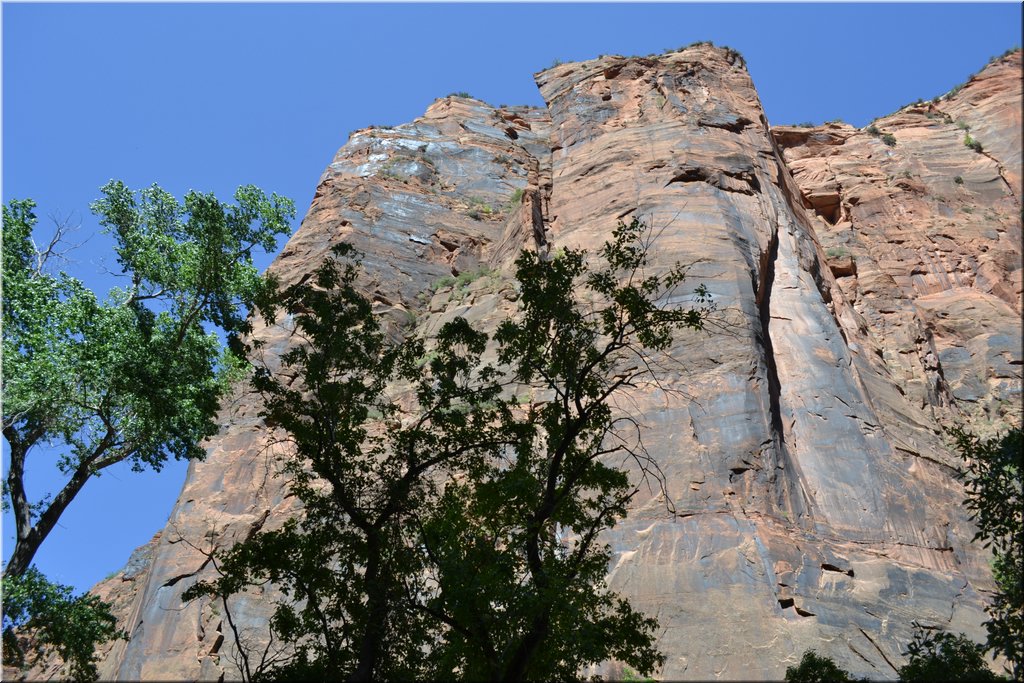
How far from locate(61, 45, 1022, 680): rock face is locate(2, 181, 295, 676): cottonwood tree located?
→ 11.6 feet

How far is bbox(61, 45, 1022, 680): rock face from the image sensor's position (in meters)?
21.0

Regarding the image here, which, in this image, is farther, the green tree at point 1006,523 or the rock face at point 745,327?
the rock face at point 745,327

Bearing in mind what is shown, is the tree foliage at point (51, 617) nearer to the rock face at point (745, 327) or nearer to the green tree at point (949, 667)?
the rock face at point (745, 327)

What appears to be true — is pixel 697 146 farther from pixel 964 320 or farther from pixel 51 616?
pixel 51 616

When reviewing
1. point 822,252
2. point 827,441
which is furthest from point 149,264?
point 822,252

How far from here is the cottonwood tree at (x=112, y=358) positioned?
19422mm

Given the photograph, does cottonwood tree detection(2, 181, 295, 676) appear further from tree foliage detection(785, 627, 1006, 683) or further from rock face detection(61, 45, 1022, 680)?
tree foliage detection(785, 627, 1006, 683)

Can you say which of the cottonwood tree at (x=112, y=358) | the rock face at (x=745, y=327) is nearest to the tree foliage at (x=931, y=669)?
the rock face at (x=745, y=327)

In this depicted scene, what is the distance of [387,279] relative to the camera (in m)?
38.6

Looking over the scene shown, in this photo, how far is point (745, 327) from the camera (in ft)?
85.9

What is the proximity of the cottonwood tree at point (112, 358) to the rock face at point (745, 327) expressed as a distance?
11.6 feet

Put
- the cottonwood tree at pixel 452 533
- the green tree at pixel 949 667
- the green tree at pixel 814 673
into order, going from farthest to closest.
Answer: the green tree at pixel 814 673
the green tree at pixel 949 667
the cottonwood tree at pixel 452 533

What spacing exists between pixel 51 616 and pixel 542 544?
10.2 meters

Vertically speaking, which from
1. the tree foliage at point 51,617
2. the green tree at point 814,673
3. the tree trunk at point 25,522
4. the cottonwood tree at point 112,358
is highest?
the cottonwood tree at point 112,358
